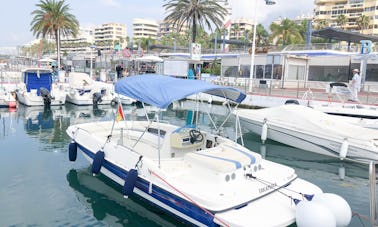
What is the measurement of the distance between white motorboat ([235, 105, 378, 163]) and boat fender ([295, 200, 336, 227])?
7.18m

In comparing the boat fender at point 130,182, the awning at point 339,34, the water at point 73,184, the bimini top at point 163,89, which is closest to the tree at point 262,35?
the awning at point 339,34

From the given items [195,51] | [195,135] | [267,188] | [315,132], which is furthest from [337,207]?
[195,51]

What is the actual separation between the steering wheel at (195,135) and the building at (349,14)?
79.6 metres

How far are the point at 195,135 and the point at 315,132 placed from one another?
6.47 m

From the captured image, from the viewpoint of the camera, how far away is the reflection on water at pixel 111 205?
714 cm

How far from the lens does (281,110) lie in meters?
14.4

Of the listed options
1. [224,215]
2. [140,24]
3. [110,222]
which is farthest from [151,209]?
[140,24]

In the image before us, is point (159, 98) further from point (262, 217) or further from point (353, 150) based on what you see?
point (353, 150)

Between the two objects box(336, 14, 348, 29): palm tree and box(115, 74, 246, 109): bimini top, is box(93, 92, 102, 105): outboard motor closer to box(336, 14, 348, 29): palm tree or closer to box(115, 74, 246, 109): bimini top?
box(115, 74, 246, 109): bimini top

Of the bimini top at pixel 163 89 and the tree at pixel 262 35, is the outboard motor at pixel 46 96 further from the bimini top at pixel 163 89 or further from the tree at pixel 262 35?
the tree at pixel 262 35

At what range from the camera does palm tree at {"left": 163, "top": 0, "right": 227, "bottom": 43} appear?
111 ft

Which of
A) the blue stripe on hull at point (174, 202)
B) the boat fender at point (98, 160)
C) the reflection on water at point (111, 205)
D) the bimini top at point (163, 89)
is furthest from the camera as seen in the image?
the boat fender at point (98, 160)

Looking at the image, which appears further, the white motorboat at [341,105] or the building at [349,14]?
the building at [349,14]

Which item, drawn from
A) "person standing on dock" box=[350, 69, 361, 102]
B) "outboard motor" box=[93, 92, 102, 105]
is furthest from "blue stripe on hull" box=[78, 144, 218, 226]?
"outboard motor" box=[93, 92, 102, 105]
